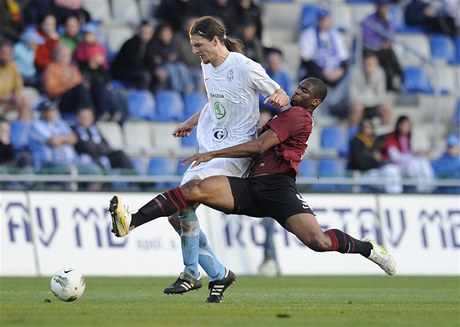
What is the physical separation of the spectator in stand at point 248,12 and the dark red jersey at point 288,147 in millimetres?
11781

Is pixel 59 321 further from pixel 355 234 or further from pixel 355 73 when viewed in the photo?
pixel 355 73

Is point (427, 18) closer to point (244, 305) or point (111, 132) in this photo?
point (111, 132)

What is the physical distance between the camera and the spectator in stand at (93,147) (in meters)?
19.1

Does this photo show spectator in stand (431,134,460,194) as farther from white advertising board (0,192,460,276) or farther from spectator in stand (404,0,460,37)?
spectator in stand (404,0,460,37)

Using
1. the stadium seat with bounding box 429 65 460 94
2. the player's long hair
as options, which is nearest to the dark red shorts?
the player's long hair

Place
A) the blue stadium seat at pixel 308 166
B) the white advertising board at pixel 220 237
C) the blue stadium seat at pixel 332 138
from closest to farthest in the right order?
the white advertising board at pixel 220 237 → the blue stadium seat at pixel 308 166 → the blue stadium seat at pixel 332 138

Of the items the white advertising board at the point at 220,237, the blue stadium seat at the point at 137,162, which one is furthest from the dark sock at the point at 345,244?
the blue stadium seat at the point at 137,162

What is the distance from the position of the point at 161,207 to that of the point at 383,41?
1509 centimetres

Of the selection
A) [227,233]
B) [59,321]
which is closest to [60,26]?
[227,233]

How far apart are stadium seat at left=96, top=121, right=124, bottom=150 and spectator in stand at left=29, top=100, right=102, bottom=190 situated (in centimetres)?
141

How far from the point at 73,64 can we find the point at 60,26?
1.00m

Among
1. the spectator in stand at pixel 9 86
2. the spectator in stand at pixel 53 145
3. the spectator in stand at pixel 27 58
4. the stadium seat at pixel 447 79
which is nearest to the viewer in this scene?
the spectator in stand at pixel 53 145

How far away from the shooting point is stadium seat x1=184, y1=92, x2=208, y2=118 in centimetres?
2181

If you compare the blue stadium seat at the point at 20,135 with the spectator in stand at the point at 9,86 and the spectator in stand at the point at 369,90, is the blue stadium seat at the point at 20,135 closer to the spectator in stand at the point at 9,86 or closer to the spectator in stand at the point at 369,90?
the spectator in stand at the point at 9,86
